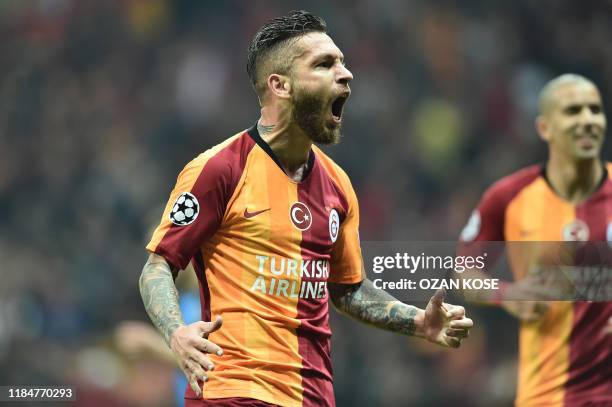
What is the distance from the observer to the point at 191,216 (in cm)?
388

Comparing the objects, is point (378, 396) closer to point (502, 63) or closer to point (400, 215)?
point (400, 215)

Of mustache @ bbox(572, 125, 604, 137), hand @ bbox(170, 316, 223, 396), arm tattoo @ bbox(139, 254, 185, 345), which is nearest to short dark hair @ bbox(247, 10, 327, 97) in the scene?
arm tattoo @ bbox(139, 254, 185, 345)

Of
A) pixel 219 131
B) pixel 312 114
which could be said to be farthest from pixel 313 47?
pixel 219 131

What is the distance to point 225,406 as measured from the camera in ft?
12.4

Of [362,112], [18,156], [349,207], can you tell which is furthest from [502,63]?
[349,207]

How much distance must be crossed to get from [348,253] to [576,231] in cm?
220

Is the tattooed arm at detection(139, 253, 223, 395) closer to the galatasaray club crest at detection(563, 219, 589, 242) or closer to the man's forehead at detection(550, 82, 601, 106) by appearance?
the galatasaray club crest at detection(563, 219, 589, 242)

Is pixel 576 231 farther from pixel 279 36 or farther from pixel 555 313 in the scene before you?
pixel 279 36

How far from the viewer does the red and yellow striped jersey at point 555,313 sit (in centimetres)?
564

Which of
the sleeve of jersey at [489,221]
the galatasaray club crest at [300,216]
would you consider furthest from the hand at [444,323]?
the sleeve of jersey at [489,221]

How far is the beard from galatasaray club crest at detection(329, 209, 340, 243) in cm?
28

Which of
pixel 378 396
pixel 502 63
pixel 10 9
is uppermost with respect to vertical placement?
pixel 10 9

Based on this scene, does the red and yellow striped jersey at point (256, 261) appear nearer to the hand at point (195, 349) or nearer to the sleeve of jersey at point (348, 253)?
the sleeve of jersey at point (348, 253)

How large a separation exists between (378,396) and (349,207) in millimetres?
4995
